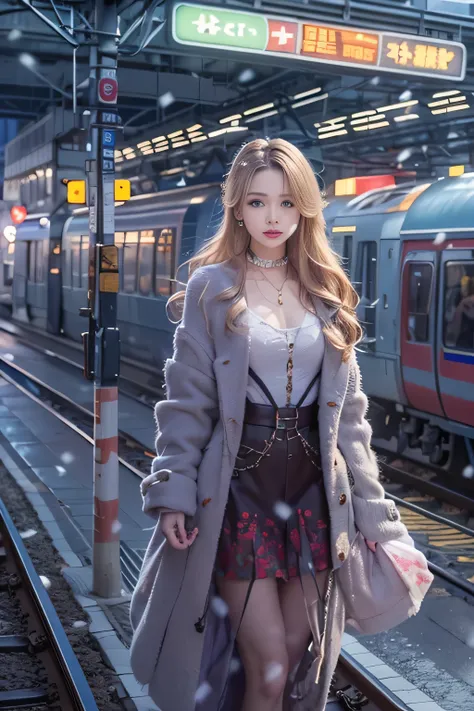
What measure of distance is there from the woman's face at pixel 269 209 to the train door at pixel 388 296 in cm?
860

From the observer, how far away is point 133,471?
11109 mm

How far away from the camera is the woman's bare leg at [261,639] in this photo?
2.90 meters

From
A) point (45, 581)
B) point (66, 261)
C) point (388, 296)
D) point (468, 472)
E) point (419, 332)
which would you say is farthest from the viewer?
point (66, 261)

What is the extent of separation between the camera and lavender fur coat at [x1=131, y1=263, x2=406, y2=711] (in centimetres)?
291

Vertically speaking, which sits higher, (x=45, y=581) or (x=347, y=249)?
(x=347, y=249)

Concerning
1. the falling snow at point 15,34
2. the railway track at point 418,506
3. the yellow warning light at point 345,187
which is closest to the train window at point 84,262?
the railway track at point 418,506

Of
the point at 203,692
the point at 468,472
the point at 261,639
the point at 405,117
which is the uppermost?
the point at 405,117

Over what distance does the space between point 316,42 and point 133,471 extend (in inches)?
205

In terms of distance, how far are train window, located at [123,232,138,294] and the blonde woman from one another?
15514mm

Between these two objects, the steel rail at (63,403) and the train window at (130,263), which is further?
the train window at (130,263)

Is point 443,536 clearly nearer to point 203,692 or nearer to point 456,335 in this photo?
point 456,335

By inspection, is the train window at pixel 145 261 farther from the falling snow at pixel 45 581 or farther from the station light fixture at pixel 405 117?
the falling snow at pixel 45 581

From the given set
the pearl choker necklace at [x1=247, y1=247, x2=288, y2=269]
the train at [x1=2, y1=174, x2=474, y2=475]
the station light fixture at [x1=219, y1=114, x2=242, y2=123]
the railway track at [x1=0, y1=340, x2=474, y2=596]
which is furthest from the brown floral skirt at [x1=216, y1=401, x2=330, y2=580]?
the station light fixture at [x1=219, y1=114, x2=242, y2=123]

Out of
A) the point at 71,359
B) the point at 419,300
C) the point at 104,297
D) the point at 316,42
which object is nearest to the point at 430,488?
the point at 419,300
